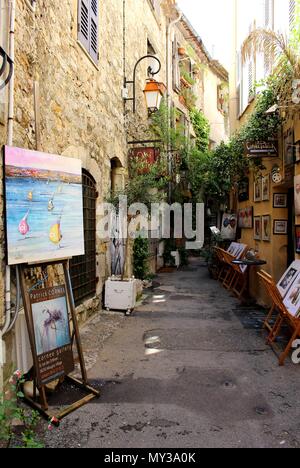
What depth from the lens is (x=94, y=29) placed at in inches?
220

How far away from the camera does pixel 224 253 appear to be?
8.30 meters

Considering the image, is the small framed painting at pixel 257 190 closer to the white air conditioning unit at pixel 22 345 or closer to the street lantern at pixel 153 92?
the street lantern at pixel 153 92

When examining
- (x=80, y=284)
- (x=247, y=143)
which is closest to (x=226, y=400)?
(x=80, y=284)

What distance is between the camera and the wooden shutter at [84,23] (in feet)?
A: 16.3

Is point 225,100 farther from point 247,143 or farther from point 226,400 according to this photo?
point 226,400

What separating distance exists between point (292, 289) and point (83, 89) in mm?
3822

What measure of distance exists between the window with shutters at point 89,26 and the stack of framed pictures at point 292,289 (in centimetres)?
416

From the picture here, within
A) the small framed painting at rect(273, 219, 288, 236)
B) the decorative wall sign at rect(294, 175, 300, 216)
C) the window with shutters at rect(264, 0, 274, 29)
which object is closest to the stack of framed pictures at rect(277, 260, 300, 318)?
the decorative wall sign at rect(294, 175, 300, 216)

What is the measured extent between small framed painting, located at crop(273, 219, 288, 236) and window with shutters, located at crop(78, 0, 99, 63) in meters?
3.97

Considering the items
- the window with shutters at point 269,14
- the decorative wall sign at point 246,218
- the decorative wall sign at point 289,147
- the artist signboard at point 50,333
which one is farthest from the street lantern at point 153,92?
the artist signboard at point 50,333

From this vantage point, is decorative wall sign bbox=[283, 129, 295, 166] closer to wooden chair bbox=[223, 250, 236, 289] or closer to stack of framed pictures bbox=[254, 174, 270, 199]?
stack of framed pictures bbox=[254, 174, 270, 199]

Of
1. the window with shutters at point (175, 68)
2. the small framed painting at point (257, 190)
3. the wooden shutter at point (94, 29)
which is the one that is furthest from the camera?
the window with shutters at point (175, 68)

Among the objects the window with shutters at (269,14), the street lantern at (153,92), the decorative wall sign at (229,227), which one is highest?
the window with shutters at (269,14)

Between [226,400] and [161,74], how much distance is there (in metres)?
10.0
